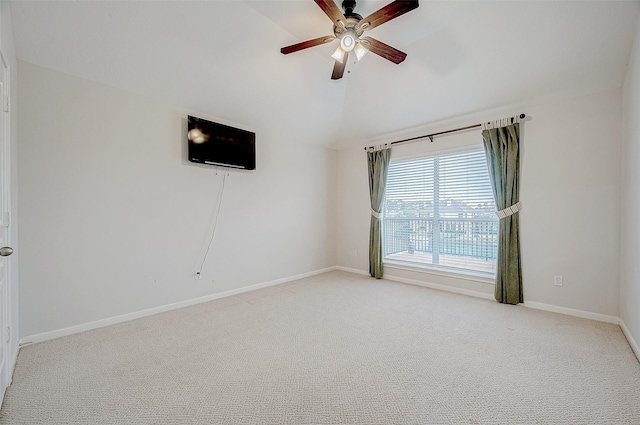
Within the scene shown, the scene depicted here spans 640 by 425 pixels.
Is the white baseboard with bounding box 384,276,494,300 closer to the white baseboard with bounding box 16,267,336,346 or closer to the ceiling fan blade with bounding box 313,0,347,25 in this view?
the white baseboard with bounding box 16,267,336,346

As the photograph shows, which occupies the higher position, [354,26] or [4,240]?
[354,26]

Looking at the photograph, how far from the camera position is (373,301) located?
11.8 ft

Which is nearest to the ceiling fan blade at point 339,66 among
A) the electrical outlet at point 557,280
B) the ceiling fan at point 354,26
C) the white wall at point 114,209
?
the ceiling fan at point 354,26

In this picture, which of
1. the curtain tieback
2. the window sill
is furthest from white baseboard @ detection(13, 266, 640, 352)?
the curtain tieback

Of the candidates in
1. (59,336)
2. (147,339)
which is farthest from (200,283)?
A: (59,336)

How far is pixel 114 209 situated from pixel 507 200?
4.53 meters

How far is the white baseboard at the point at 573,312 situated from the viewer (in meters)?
2.90

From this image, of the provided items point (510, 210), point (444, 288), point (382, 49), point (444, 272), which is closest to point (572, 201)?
point (510, 210)

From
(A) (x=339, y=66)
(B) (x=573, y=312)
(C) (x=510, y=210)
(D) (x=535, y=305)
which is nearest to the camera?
(A) (x=339, y=66)

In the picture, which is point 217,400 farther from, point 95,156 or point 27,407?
point 95,156

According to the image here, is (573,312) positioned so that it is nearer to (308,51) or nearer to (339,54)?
(339,54)

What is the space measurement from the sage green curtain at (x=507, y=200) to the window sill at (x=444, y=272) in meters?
0.21

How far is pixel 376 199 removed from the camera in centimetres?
484

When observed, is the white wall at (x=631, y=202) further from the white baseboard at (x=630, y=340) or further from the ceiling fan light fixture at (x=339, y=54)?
the ceiling fan light fixture at (x=339, y=54)
